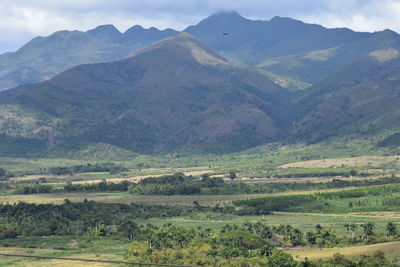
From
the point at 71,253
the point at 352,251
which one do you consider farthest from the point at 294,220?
the point at 71,253

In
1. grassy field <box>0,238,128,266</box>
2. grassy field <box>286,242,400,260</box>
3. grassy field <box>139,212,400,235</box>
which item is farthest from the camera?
grassy field <box>139,212,400,235</box>

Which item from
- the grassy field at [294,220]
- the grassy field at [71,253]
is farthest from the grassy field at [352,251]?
the grassy field at [71,253]

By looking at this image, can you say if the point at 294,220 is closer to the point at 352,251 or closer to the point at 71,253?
the point at 352,251

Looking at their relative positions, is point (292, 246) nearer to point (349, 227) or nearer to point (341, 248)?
point (341, 248)

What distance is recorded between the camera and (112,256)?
136625 mm

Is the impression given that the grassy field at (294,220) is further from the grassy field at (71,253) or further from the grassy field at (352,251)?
the grassy field at (71,253)

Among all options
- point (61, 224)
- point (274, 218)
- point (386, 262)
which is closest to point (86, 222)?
point (61, 224)

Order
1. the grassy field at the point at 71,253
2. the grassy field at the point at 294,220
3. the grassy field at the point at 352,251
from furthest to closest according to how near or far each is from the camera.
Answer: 1. the grassy field at the point at 294,220
2. the grassy field at the point at 71,253
3. the grassy field at the point at 352,251

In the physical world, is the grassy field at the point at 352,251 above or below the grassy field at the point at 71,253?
below

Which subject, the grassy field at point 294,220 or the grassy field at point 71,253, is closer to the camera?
the grassy field at point 71,253

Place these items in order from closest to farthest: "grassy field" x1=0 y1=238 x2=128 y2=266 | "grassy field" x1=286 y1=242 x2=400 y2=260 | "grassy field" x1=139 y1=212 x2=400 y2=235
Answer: "grassy field" x1=286 y1=242 x2=400 y2=260, "grassy field" x1=0 y1=238 x2=128 y2=266, "grassy field" x1=139 y1=212 x2=400 y2=235

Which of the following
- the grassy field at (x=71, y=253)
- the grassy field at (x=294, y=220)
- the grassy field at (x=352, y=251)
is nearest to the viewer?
the grassy field at (x=352, y=251)

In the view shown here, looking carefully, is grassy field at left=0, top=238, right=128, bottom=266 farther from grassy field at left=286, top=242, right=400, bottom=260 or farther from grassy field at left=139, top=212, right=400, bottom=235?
grassy field at left=286, top=242, right=400, bottom=260

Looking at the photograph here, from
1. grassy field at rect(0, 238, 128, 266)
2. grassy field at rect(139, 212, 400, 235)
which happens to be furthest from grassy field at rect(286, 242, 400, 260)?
grassy field at rect(0, 238, 128, 266)
